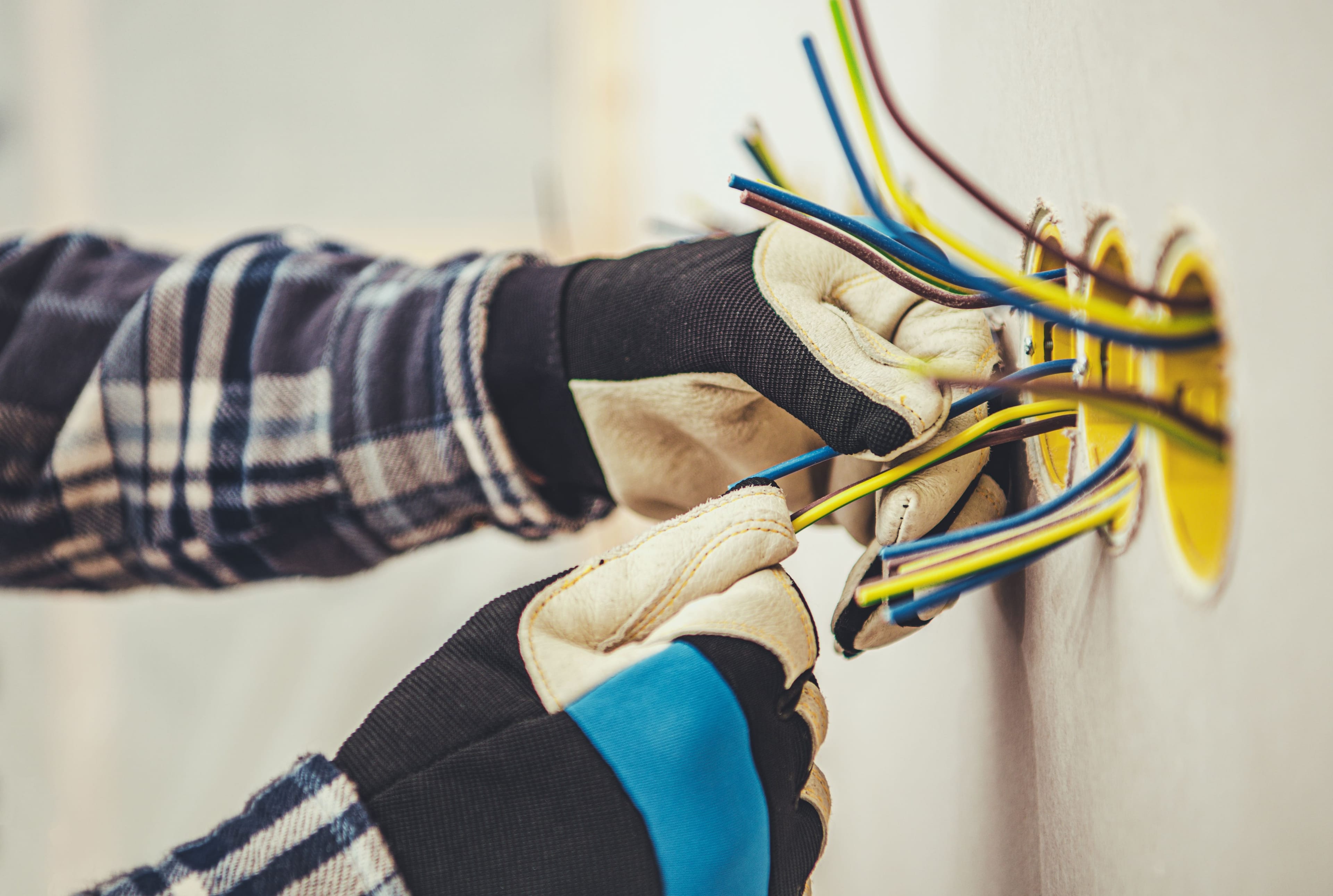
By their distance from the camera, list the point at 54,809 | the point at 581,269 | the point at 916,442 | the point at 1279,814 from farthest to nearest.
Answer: the point at 54,809, the point at 581,269, the point at 916,442, the point at 1279,814

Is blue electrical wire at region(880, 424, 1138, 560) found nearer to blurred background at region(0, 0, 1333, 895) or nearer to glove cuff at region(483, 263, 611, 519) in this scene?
blurred background at region(0, 0, 1333, 895)

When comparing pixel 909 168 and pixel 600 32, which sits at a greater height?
pixel 600 32

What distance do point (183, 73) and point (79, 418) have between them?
1.12 metres

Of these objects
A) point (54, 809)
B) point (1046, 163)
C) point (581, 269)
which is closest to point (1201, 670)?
point (1046, 163)

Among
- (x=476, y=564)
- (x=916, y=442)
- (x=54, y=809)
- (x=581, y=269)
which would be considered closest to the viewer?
(x=916, y=442)

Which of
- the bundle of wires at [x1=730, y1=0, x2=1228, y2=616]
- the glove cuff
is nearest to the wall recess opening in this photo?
the bundle of wires at [x1=730, y1=0, x2=1228, y2=616]

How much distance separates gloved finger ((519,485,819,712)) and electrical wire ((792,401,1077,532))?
14mm

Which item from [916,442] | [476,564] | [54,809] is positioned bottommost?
[54,809]

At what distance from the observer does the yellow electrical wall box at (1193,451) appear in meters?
0.20

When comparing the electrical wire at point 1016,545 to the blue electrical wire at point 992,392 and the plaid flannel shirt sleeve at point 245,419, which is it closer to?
the blue electrical wire at point 992,392

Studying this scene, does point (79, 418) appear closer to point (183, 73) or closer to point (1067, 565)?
point (1067, 565)

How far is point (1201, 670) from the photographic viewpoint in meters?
0.20

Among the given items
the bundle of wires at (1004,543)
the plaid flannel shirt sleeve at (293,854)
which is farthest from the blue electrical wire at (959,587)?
the plaid flannel shirt sleeve at (293,854)

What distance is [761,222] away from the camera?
70cm
